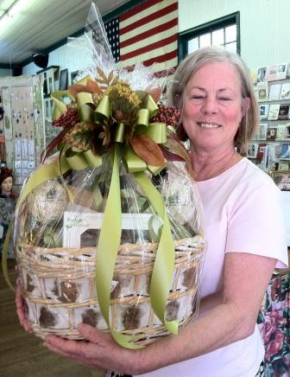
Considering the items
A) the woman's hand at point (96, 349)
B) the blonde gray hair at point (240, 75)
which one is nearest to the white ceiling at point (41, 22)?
the blonde gray hair at point (240, 75)

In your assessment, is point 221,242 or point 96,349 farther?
point 221,242

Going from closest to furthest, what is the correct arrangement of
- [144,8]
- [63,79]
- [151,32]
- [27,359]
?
[27,359], [151,32], [144,8], [63,79]

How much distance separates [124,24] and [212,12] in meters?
1.85

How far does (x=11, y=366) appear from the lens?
8.53ft

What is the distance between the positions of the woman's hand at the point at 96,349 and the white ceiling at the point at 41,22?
19.3 feet

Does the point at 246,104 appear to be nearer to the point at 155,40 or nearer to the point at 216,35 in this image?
the point at 216,35

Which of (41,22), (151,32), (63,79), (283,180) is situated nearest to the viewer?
(283,180)

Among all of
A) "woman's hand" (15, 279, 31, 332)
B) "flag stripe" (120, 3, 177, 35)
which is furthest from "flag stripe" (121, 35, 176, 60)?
"woman's hand" (15, 279, 31, 332)

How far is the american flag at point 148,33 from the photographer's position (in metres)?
4.99

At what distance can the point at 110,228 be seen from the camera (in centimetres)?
65

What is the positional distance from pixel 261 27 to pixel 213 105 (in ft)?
10.5

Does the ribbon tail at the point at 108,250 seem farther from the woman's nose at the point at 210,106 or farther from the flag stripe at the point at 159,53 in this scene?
the flag stripe at the point at 159,53

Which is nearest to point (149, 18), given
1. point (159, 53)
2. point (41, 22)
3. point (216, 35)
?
point (159, 53)

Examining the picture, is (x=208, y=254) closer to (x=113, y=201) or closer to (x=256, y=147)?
(x=113, y=201)
